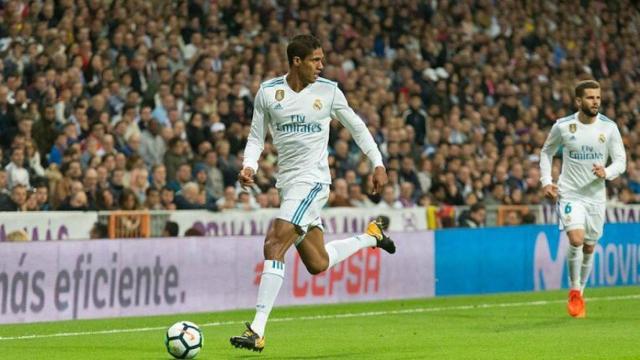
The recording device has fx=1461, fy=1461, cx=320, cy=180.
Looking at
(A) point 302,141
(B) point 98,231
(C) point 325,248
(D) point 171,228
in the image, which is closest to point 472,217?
(D) point 171,228

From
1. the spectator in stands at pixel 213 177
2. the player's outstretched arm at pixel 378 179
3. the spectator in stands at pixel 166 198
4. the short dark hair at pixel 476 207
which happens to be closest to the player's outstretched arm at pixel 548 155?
the player's outstretched arm at pixel 378 179

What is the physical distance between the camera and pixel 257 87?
77.0 feet

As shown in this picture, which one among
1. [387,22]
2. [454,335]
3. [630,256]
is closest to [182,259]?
[454,335]

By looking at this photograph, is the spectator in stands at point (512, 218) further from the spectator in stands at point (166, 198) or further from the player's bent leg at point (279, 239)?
the player's bent leg at point (279, 239)

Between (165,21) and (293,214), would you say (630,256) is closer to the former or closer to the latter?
(165,21)

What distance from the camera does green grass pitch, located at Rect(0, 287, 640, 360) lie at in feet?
38.3

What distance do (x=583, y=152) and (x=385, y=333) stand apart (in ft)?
11.7

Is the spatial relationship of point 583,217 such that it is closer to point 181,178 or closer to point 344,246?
point 344,246

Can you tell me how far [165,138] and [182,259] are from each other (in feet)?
11.8

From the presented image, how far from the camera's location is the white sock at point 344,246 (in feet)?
40.5

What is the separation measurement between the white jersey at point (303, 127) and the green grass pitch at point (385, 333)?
4.88ft

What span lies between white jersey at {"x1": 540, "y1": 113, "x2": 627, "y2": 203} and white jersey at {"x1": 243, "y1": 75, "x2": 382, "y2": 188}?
4.56 m

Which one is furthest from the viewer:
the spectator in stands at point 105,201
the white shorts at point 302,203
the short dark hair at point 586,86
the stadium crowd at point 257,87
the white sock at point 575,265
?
the stadium crowd at point 257,87

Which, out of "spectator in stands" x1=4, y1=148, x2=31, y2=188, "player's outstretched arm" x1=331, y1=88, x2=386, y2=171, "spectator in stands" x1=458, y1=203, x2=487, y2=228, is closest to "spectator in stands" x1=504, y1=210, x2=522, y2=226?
"spectator in stands" x1=458, y1=203, x2=487, y2=228
